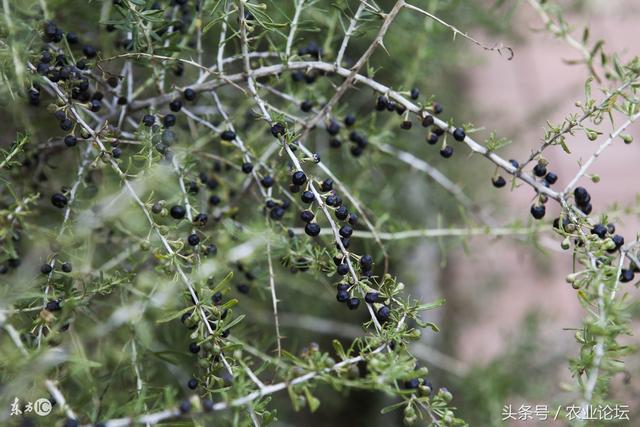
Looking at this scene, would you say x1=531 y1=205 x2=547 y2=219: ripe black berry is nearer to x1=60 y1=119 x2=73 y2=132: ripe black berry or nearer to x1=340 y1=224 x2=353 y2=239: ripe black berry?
x1=340 y1=224 x2=353 y2=239: ripe black berry

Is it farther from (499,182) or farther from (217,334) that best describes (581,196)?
(217,334)

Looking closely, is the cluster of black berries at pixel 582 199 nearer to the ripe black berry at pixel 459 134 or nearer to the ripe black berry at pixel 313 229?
the ripe black berry at pixel 459 134

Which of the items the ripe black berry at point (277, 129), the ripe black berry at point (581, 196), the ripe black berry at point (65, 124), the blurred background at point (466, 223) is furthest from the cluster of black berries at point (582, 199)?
the ripe black berry at point (65, 124)

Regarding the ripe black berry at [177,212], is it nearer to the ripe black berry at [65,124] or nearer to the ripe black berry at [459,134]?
the ripe black berry at [65,124]

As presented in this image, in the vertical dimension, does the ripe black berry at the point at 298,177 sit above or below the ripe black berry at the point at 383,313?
above

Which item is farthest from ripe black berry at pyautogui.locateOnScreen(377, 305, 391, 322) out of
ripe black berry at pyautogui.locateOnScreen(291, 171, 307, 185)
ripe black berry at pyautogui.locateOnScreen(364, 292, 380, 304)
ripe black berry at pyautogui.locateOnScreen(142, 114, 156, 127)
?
ripe black berry at pyautogui.locateOnScreen(142, 114, 156, 127)

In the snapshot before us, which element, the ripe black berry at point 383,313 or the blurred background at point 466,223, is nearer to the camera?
the ripe black berry at point 383,313

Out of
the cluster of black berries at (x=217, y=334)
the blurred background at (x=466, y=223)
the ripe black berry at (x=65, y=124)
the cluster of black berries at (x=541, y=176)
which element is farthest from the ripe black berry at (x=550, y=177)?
the ripe black berry at (x=65, y=124)

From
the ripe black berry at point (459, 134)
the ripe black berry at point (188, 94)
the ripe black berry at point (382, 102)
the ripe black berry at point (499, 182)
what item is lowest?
the ripe black berry at point (188, 94)

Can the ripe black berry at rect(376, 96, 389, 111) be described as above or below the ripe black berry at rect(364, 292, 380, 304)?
above

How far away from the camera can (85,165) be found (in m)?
0.50

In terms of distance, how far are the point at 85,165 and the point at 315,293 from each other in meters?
0.44
